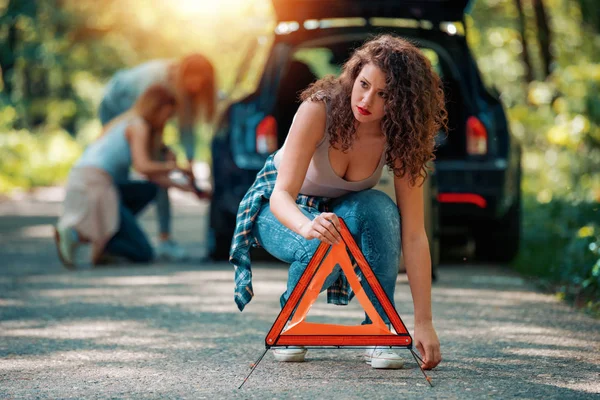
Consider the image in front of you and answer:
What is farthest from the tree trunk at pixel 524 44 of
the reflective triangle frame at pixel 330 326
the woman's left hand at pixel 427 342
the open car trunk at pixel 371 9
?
the reflective triangle frame at pixel 330 326

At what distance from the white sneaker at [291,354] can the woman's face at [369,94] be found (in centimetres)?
103

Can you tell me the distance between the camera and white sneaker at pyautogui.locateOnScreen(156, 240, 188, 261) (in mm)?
9383

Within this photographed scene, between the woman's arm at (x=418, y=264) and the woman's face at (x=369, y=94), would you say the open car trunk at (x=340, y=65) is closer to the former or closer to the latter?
the woman's arm at (x=418, y=264)

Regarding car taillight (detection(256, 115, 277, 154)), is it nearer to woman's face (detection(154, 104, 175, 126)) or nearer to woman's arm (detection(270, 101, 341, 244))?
woman's face (detection(154, 104, 175, 126))

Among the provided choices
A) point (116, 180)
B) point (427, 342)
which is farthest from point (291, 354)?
point (116, 180)

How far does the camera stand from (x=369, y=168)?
4.54 meters

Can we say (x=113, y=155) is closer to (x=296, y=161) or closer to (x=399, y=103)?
(x=296, y=161)

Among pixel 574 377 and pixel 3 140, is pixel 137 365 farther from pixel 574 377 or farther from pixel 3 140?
pixel 3 140

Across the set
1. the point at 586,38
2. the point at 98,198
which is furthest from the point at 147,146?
the point at 586,38

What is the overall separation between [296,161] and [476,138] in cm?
416

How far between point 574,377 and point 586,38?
11.5m

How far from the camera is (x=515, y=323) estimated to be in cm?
596

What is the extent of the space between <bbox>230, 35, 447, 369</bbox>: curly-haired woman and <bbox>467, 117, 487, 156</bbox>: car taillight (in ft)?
12.2

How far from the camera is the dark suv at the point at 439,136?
26.8 ft
